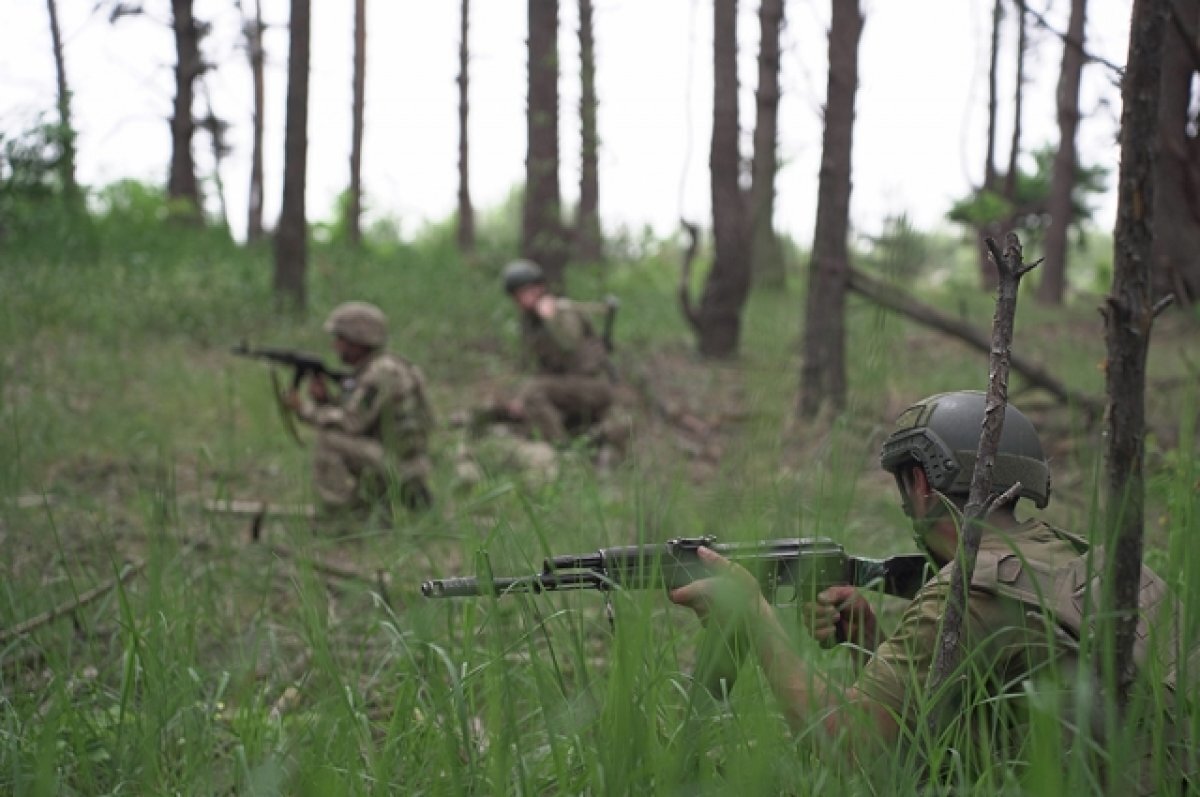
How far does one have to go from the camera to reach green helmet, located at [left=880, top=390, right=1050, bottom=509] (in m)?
2.32

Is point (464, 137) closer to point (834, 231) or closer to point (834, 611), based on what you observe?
point (834, 231)

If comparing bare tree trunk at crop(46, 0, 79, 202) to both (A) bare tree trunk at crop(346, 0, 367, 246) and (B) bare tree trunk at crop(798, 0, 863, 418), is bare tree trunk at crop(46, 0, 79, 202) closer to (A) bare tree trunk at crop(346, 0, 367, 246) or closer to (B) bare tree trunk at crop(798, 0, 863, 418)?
(B) bare tree trunk at crop(798, 0, 863, 418)

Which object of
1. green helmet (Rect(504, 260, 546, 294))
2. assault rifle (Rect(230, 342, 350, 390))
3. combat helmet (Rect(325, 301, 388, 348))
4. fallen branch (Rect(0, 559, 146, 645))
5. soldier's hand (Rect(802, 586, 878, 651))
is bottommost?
fallen branch (Rect(0, 559, 146, 645))

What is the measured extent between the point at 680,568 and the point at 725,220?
402 inches

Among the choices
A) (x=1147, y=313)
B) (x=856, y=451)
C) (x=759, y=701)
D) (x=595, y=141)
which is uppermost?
(x=595, y=141)

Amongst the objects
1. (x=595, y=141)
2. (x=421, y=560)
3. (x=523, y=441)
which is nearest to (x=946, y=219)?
(x=595, y=141)

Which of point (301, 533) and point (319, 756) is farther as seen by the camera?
point (301, 533)

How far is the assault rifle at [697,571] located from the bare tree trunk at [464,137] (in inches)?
716

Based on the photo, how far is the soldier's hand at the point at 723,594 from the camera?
6.38 ft

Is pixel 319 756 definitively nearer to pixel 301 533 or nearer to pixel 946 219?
pixel 301 533

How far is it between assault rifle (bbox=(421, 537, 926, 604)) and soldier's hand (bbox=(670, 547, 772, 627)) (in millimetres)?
27

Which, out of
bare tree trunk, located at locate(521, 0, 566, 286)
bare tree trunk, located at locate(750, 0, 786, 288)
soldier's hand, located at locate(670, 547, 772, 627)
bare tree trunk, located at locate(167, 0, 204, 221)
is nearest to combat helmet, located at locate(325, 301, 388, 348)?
soldier's hand, located at locate(670, 547, 772, 627)

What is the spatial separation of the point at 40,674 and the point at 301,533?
76cm

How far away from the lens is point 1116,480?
1.95 metres
